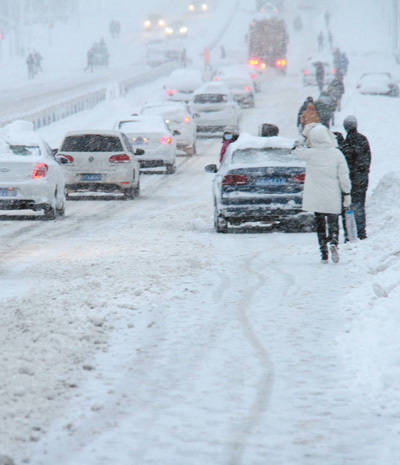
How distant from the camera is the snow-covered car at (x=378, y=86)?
57.4m

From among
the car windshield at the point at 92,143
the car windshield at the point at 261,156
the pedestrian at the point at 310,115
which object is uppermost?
the car windshield at the point at 261,156

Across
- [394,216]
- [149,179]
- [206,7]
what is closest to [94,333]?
[394,216]

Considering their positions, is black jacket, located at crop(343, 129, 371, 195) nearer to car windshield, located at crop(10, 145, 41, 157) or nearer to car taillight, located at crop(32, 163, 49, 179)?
car taillight, located at crop(32, 163, 49, 179)

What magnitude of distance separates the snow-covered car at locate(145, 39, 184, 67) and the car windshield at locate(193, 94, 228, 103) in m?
49.4

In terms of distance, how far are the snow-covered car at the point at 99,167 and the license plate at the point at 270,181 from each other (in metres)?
7.11

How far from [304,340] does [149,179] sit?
20.5 m

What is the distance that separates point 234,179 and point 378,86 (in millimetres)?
42187

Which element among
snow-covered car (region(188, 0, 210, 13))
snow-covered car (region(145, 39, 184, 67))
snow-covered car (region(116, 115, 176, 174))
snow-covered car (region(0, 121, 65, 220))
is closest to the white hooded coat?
snow-covered car (region(0, 121, 65, 220))

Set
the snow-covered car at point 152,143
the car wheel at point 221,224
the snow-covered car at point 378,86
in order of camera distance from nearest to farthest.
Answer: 1. the car wheel at point 221,224
2. the snow-covered car at point 152,143
3. the snow-covered car at point 378,86

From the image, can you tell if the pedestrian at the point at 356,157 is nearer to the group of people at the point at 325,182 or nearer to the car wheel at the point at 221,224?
the group of people at the point at 325,182

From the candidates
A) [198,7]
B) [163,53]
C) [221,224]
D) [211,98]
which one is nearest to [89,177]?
[221,224]

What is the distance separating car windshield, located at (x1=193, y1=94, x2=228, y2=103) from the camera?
41375 mm

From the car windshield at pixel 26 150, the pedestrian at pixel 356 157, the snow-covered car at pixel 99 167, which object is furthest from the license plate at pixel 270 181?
the snow-covered car at pixel 99 167

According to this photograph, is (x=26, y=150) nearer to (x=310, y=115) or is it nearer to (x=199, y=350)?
(x=310, y=115)
